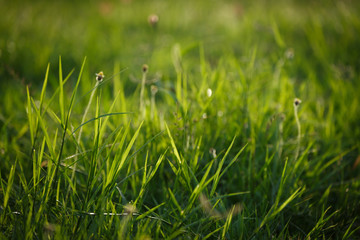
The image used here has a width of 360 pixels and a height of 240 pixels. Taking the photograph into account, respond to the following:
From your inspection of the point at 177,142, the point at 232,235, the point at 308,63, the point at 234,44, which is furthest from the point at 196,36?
the point at 232,235

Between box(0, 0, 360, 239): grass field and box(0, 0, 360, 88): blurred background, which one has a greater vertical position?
box(0, 0, 360, 88): blurred background

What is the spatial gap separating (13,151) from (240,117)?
1076 millimetres

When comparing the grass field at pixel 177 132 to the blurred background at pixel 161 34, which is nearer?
the grass field at pixel 177 132

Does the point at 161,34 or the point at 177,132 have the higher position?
the point at 161,34

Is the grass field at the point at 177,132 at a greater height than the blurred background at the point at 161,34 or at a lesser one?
lesser

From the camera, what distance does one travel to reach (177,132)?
1153 mm

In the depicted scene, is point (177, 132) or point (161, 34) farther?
point (161, 34)

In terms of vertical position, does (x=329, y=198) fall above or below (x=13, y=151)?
below

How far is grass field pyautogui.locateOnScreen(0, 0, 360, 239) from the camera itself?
2.70 ft

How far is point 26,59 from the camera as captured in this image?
224 centimetres

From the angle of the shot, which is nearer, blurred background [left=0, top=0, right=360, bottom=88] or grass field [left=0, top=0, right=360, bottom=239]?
grass field [left=0, top=0, right=360, bottom=239]

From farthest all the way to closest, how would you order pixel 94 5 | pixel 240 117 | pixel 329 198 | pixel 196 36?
pixel 94 5, pixel 196 36, pixel 240 117, pixel 329 198

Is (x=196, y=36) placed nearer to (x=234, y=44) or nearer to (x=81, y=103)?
(x=234, y=44)

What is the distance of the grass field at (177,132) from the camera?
82cm
